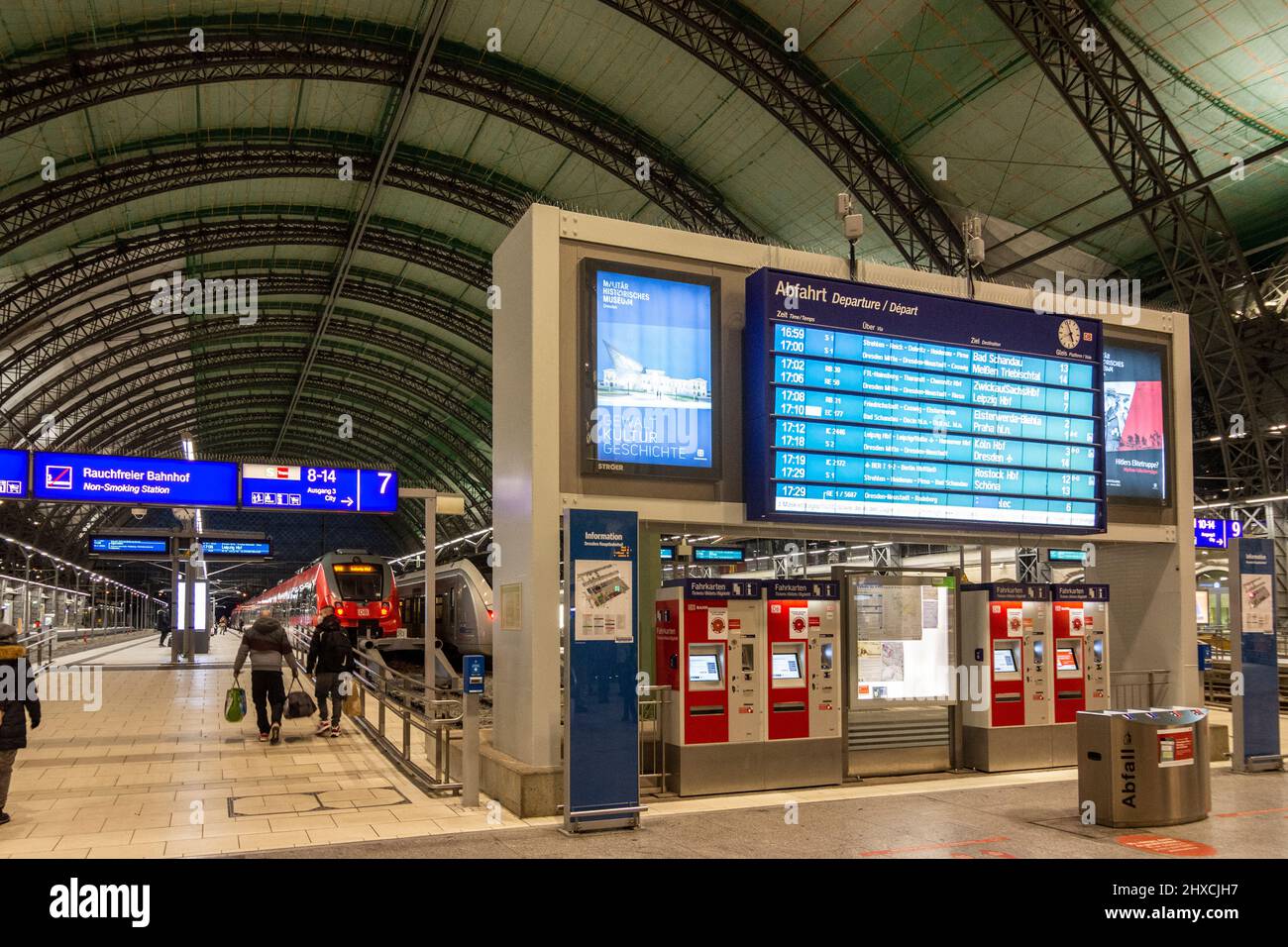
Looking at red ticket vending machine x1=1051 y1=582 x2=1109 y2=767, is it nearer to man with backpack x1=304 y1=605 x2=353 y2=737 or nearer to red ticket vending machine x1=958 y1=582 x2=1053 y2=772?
red ticket vending machine x1=958 y1=582 x2=1053 y2=772

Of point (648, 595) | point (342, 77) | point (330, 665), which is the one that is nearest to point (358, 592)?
point (342, 77)

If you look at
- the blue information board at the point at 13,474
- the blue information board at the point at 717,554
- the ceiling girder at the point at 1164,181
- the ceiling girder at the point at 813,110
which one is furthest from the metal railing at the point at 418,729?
the blue information board at the point at 717,554

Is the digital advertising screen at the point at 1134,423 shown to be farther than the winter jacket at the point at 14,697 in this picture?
Yes

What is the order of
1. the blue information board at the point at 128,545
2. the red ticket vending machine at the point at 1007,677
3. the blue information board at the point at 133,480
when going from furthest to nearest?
the blue information board at the point at 128,545 < the blue information board at the point at 133,480 < the red ticket vending machine at the point at 1007,677

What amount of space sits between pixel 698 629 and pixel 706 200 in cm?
1978

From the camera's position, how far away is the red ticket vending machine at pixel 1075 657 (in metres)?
11.7

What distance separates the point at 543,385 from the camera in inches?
370

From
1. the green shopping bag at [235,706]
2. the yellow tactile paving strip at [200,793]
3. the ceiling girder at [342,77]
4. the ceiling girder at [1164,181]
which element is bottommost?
the yellow tactile paving strip at [200,793]

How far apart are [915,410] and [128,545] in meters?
25.7

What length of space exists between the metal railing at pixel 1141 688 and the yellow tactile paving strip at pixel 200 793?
805cm

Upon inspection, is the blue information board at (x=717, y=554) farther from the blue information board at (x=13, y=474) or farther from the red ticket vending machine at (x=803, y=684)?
the red ticket vending machine at (x=803, y=684)

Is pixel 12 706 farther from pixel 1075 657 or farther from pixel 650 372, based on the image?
pixel 1075 657

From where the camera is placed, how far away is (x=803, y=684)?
10.2 metres
